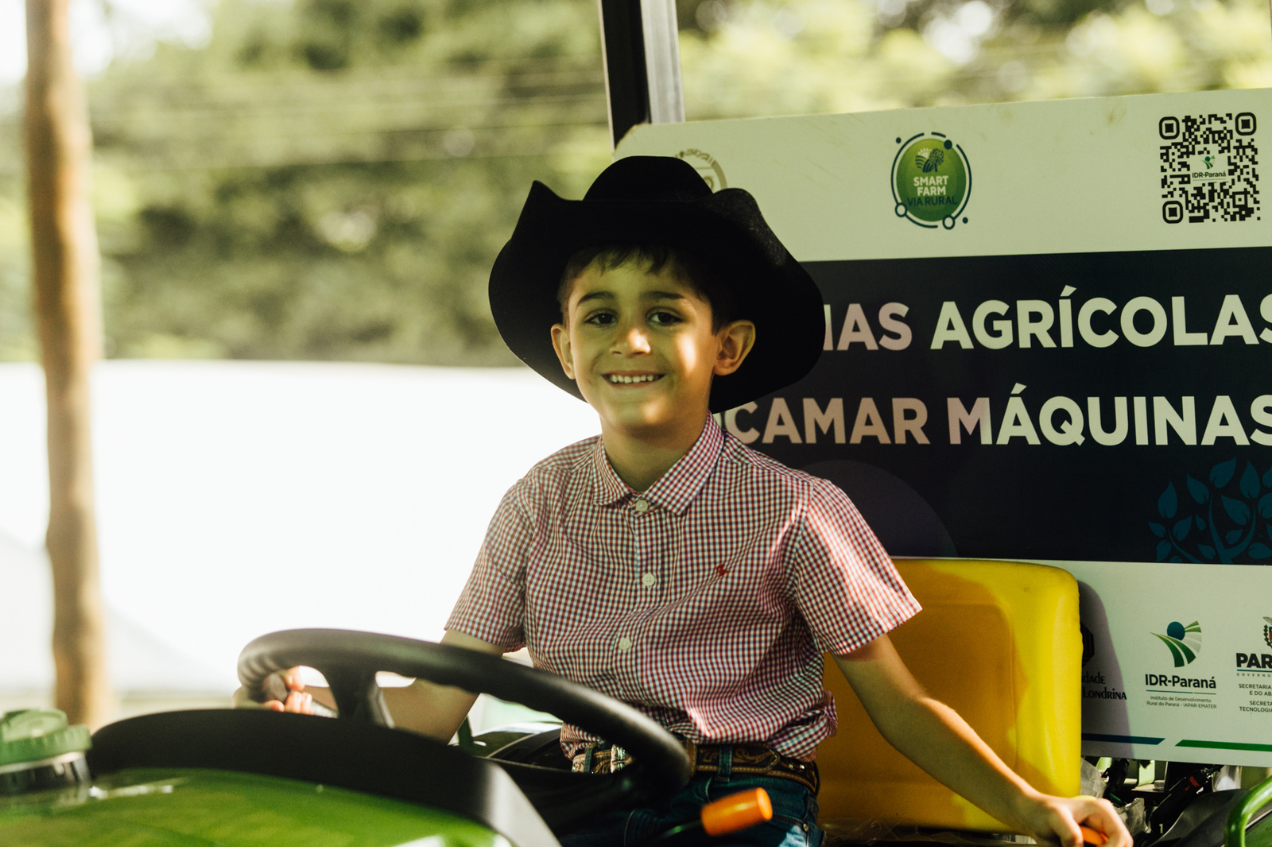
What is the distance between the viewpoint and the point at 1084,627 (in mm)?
1903

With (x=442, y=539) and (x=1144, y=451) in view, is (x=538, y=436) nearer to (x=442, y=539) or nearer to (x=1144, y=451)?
(x=442, y=539)

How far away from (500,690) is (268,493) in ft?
34.6

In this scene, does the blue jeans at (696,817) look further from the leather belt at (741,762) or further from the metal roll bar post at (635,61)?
the metal roll bar post at (635,61)

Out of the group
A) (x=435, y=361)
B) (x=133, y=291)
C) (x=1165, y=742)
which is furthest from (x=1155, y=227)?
(x=133, y=291)

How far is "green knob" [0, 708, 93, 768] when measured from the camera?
1.28 meters

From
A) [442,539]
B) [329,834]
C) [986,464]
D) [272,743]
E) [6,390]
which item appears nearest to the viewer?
[329,834]

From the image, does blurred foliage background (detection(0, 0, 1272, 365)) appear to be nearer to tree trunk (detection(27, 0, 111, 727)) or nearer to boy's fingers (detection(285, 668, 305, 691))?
tree trunk (detection(27, 0, 111, 727))

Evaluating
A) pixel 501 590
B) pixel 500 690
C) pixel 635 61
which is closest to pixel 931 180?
pixel 635 61

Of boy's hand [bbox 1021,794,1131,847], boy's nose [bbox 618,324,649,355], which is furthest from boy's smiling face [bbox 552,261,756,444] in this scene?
boy's hand [bbox 1021,794,1131,847]

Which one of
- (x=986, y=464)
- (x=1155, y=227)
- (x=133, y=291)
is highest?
(x=133, y=291)

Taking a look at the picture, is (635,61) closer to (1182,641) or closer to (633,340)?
(633,340)

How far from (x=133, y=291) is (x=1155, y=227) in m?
14.4

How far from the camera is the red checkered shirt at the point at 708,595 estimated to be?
166cm

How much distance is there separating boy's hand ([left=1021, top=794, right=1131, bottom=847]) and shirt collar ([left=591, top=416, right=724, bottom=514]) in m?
0.58
